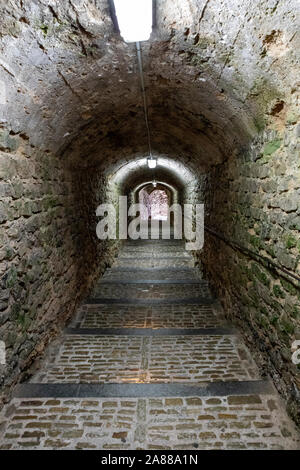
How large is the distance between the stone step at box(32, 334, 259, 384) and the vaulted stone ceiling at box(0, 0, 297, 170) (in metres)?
2.86

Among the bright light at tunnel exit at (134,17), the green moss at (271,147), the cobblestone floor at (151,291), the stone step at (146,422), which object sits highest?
the bright light at tunnel exit at (134,17)

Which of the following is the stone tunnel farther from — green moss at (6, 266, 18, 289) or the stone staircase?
the stone staircase

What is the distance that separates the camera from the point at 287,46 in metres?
2.13

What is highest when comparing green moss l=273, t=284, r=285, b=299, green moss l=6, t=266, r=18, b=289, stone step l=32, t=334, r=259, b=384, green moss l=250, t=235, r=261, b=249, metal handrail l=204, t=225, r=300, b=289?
green moss l=250, t=235, r=261, b=249

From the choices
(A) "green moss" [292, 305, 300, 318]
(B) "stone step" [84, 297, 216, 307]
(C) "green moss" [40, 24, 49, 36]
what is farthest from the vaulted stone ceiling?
(B) "stone step" [84, 297, 216, 307]

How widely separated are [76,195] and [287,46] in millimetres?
4134

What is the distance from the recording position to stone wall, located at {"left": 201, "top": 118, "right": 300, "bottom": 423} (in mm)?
2629

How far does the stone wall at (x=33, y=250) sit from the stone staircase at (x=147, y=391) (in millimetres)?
403

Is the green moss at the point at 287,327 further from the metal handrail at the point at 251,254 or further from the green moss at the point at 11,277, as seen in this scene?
the green moss at the point at 11,277

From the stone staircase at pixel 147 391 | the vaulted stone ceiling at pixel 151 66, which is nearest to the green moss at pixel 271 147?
the vaulted stone ceiling at pixel 151 66

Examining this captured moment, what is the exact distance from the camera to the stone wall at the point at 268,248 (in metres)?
2.63

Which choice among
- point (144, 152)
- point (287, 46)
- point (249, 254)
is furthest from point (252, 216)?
point (144, 152)

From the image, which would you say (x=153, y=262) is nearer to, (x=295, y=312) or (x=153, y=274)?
(x=153, y=274)

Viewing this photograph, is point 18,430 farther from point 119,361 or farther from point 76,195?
point 76,195
